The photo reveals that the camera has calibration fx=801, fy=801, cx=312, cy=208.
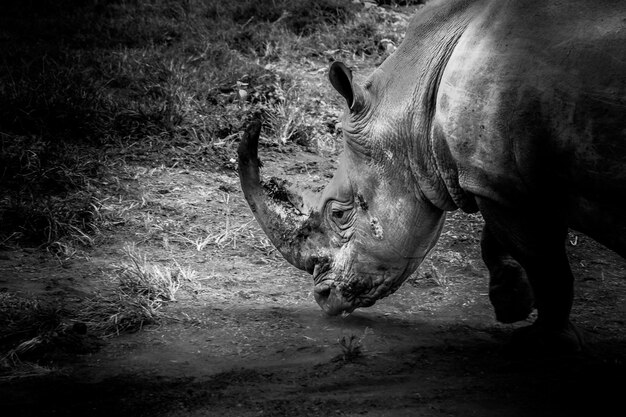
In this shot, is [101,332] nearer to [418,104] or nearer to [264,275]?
[264,275]

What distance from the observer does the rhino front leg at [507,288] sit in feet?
14.1

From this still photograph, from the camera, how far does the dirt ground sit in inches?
139

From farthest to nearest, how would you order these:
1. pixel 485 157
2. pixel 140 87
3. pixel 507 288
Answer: pixel 140 87 < pixel 507 288 < pixel 485 157

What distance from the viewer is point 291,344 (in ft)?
13.7

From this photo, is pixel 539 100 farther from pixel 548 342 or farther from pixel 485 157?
pixel 548 342

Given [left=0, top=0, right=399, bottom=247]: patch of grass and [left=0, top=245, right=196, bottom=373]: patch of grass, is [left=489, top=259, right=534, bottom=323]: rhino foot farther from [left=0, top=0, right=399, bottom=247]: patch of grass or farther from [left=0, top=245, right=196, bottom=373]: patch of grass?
[left=0, top=0, right=399, bottom=247]: patch of grass

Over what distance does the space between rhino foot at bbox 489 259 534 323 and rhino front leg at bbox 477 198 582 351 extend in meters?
0.23

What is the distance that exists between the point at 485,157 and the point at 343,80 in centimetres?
90

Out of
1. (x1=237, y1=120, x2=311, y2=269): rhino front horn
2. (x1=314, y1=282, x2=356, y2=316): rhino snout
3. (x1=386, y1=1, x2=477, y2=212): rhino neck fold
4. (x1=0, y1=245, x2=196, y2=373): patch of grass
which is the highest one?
(x1=386, y1=1, x2=477, y2=212): rhino neck fold

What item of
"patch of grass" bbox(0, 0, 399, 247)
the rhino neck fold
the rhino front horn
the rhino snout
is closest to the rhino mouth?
the rhino snout

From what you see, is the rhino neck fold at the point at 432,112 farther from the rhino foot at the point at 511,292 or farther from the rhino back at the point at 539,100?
the rhino foot at the point at 511,292

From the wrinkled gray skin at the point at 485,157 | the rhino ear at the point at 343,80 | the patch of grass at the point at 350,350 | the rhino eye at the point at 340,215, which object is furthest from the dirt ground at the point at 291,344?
the rhino ear at the point at 343,80

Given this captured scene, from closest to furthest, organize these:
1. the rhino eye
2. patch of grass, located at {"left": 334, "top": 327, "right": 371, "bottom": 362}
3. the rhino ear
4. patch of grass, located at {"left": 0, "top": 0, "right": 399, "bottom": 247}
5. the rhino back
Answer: the rhino back < the rhino ear < patch of grass, located at {"left": 334, "top": 327, "right": 371, "bottom": 362} < the rhino eye < patch of grass, located at {"left": 0, "top": 0, "right": 399, "bottom": 247}

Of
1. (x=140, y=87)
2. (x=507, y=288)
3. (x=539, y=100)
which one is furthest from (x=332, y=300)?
(x=140, y=87)
